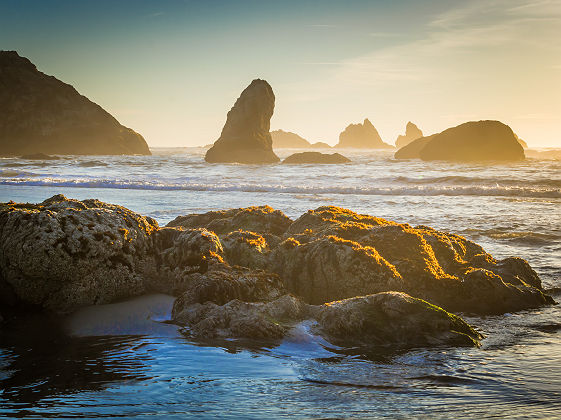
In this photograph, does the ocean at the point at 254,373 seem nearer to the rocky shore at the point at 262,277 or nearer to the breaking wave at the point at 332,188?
the rocky shore at the point at 262,277

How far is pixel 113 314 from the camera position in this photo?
21.5 feet

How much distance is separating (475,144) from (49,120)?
104 m

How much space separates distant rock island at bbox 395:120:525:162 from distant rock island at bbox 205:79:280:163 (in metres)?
27.9

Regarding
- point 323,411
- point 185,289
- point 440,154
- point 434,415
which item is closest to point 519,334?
point 434,415

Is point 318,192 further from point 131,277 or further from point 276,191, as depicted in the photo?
point 131,277

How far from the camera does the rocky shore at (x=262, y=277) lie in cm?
586

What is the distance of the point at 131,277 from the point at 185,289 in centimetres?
81

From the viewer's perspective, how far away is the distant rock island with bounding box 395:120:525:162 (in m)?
64.4

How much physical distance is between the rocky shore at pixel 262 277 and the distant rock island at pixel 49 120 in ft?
404

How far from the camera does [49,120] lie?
4966 inches

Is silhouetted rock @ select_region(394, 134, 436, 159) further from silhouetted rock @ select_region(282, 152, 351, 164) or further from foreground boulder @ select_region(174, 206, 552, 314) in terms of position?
foreground boulder @ select_region(174, 206, 552, 314)

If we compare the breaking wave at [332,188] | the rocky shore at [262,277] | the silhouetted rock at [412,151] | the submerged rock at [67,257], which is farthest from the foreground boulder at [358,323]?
the silhouetted rock at [412,151]

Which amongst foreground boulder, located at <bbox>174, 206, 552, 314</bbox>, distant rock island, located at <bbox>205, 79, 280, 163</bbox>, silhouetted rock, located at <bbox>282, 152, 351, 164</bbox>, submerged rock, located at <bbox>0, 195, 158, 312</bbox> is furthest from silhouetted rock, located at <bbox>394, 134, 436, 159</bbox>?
submerged rock, located at <bbox>0, 195, 158, 312</bbox>

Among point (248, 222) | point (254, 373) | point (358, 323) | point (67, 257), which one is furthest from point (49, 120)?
point (254, 373)
